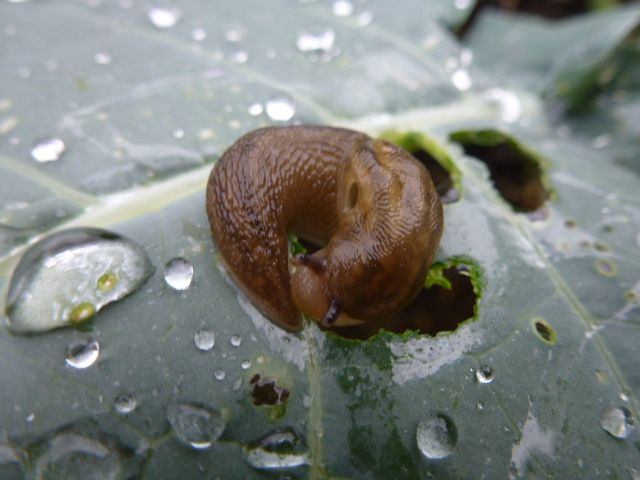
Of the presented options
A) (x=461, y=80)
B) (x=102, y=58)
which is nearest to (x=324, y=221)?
(x=102, y=58)

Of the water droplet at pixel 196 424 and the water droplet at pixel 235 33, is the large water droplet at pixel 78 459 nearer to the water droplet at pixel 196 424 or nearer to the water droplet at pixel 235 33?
the water droplet at pixel 196 424

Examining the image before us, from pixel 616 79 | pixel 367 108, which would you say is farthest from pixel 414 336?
pixel 616 79

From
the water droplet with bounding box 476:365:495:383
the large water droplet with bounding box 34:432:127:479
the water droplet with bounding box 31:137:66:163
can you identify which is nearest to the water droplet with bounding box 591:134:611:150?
the water droplet with bounding box 476:365:495:383

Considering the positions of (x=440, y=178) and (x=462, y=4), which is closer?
(x=440, y=178)

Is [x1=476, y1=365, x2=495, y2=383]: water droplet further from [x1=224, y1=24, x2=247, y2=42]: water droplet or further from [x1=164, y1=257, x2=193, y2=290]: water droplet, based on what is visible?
[x1=224, y1=24, x2=247, y2=42]: water droplet

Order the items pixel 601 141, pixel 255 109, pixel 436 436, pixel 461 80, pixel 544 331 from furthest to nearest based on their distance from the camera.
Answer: pixel 601 141 → pixel 461 80 → pixel 255 109 → pixel 544 331 → pixel 436 436

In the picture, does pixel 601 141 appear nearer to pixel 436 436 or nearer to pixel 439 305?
pixel 439 305

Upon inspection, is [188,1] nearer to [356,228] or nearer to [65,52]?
[65,52]

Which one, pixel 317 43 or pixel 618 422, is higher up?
pixel 317 43

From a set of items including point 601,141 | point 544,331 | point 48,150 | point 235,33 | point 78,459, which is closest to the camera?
point 78,459

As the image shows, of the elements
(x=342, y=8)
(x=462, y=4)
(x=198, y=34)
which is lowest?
(x=198, y=34)
